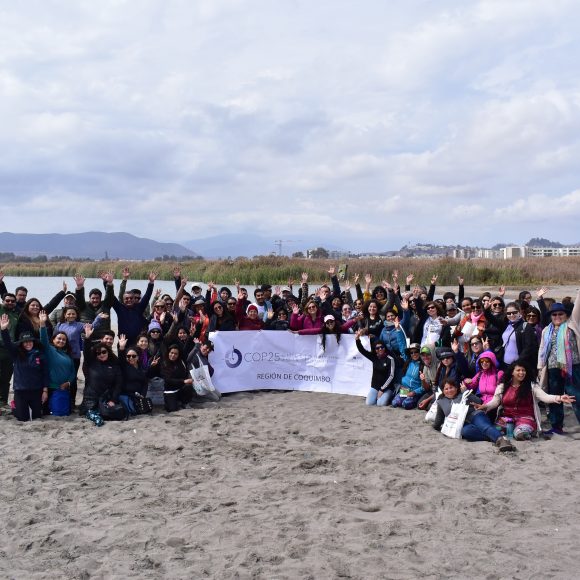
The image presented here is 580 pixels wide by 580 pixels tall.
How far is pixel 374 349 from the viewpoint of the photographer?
9109mm

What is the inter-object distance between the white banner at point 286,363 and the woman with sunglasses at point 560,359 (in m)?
3.07

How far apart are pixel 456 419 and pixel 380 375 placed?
1.97 m

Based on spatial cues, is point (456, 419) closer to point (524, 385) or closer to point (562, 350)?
point (524, 385)

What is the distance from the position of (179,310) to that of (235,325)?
99 centimetres

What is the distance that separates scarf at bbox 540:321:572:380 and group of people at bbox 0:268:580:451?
0.5 inches

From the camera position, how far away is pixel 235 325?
34.0 ft

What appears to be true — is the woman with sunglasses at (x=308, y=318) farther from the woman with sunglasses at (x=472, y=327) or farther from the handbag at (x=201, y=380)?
the woman with sunglasses at (x=472, y=327)

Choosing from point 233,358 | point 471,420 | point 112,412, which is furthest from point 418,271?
point 112,412

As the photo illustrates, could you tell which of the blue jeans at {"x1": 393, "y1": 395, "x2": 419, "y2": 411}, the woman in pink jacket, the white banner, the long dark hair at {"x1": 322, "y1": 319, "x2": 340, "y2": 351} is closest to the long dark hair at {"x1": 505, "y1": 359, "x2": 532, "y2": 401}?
the woman in pink jacket

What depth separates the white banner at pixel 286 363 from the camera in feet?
32.9

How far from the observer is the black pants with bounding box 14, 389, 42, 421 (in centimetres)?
793

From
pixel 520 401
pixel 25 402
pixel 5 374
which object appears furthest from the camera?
pixel 5 374

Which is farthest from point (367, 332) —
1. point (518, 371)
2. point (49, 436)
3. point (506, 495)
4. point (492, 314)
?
point (49, 436)

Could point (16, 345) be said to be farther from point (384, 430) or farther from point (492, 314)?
point (492, 314)
